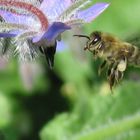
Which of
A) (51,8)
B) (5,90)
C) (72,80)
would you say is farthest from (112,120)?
(51,8)

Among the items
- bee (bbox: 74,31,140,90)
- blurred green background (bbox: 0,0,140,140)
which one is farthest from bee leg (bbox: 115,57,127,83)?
blurred green background (bbox: 0,0,140,140)

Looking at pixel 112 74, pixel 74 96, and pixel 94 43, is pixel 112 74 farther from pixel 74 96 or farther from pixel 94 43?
pixel 74 96

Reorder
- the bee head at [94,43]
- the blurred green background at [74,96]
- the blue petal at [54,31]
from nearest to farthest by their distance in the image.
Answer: the blue petal at [54,31] < the bee head at [94,43] < the blurred green background at [74,96]

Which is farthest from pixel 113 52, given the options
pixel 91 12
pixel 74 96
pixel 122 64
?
pixel 74 96

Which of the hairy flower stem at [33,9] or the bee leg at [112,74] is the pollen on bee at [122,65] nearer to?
the bee leg at [112,74]

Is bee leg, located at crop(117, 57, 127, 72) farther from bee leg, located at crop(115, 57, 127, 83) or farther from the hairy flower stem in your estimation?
the hairy flower stem

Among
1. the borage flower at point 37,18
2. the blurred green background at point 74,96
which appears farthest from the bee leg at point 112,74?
the blurred green background at point 74,96
